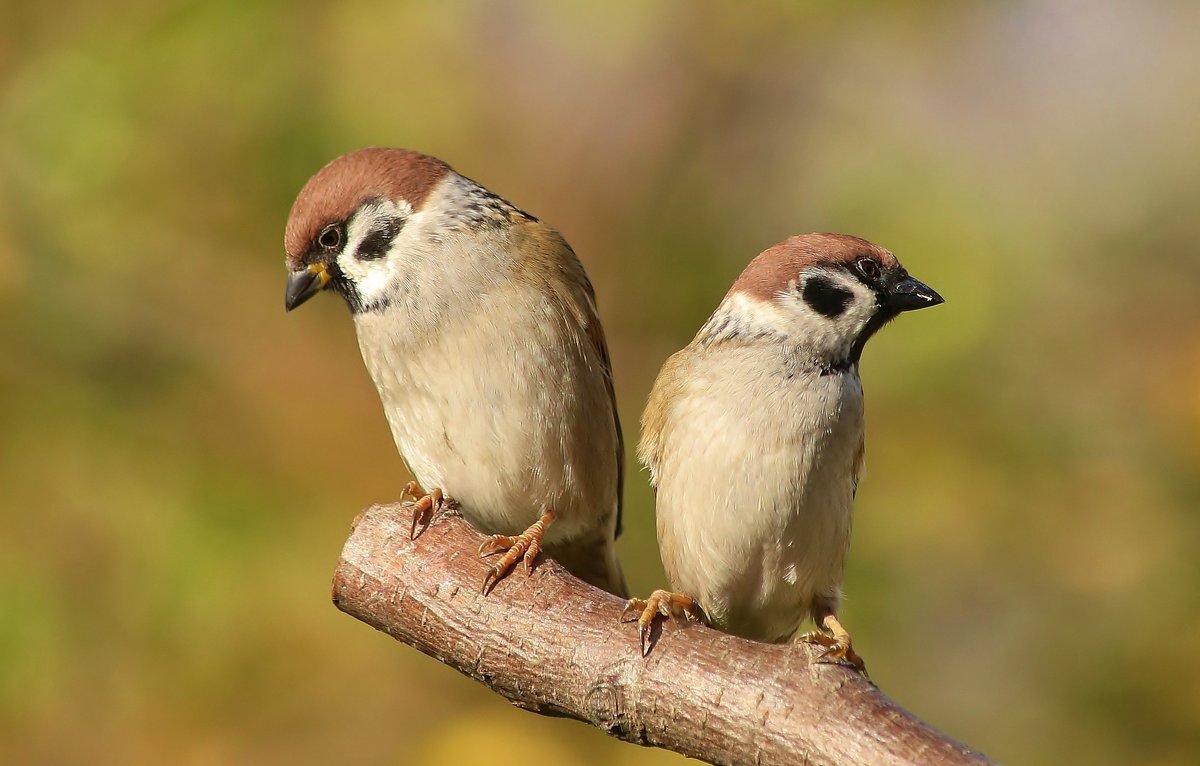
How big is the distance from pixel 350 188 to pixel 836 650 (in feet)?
5.46

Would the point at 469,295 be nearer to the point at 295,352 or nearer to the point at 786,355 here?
the point at 786,355

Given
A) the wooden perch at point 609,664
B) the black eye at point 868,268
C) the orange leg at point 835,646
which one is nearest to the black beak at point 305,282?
the wooden perch at point 609,664

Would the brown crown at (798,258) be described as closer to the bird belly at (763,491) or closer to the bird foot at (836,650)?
the bird belly at (763,491)

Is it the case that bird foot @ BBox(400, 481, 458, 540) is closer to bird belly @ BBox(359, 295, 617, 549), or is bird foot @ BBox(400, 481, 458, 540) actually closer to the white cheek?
bird belly @ BBox(359, 295, 617, 549)

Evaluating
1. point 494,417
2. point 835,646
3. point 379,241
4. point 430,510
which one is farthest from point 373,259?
point 835,646

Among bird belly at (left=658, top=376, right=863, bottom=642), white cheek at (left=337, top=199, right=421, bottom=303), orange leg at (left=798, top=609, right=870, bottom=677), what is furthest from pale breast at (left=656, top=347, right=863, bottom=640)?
white cheek at (left=337, top=199, right=421, bottom=303)

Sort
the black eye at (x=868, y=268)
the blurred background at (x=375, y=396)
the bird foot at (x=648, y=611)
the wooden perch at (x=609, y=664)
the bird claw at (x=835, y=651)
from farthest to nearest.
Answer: the blurred background at (x=375, y=396), the black eye at (x=868, y=268), the bird foot at (x=648, y=611), the bird claw at (x=835, y=651), the wooden perch at (x=609, y=664)

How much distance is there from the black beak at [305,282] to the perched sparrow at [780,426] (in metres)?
0.97

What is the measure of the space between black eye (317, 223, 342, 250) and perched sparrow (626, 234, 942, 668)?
3.17ft

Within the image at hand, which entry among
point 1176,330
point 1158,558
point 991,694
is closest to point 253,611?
point 991,694

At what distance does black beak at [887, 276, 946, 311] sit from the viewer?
2.83 metres

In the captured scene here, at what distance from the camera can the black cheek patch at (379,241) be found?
322 centimetres

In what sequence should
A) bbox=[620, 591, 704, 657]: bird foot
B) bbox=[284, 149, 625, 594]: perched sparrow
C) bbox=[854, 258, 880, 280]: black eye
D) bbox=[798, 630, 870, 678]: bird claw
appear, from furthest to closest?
1. bbox=[284, 149, 625, 594]: perched sparrow
2. bbox=[854, 258, 880, 280]: black eye
3. bbox=[620, 591, 704, 657]: bird foot
4. bbox=[798, 630, 870, 678]: bird claw

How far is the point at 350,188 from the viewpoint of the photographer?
10.4 feet
